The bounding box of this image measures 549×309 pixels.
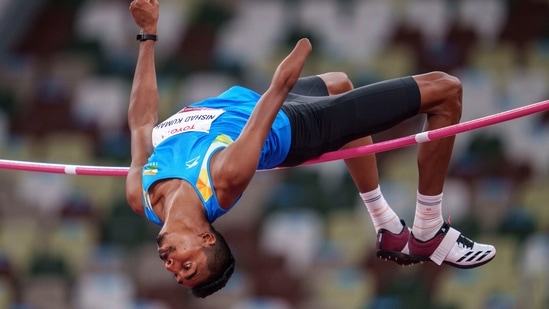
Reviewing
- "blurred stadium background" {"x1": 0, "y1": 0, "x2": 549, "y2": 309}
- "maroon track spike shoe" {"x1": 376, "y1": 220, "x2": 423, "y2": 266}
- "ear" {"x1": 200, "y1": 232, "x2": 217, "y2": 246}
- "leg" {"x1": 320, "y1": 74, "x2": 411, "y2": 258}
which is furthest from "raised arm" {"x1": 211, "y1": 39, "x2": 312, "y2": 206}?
"blurred stadium background" {"x1": 0, "y1": 0, "x2": 549, "y2": 309}

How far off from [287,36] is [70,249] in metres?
3.41

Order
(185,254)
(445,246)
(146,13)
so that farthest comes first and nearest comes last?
(445,246), (146,13), (185,254)

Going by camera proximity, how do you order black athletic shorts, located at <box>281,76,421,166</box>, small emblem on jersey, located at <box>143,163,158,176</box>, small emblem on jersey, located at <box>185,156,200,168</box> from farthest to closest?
1. black athletic shorts, located at <box>281,76,421,166</box>
2. small emblem on jersey, located at <box>143,163,158,176</box>
3. small emblem on jersey, located at <box>185,156,200,168</box>

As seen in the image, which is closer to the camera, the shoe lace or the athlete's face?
the athlete's face

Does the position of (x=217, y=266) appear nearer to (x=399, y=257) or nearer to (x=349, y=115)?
(x=349, y=115)

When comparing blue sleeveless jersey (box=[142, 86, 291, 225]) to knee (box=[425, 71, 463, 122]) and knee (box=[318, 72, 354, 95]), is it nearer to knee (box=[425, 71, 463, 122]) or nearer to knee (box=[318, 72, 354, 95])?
knee (box=[318, 72, 354, 95])

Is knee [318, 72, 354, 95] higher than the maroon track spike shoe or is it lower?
higher

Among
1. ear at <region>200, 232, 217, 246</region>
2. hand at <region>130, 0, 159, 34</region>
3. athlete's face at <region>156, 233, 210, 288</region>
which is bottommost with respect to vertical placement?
athlete's face at <region>156, 233, 210, 288</region>

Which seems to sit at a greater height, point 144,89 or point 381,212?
point 144,89

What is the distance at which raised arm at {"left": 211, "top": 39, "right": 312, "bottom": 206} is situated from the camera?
17.3 ft

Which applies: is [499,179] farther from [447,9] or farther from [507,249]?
[447,9]

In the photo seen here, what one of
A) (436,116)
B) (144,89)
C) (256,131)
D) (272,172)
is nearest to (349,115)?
(436,116)

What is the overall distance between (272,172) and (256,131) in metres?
6.01

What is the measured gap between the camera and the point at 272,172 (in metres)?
11.3
